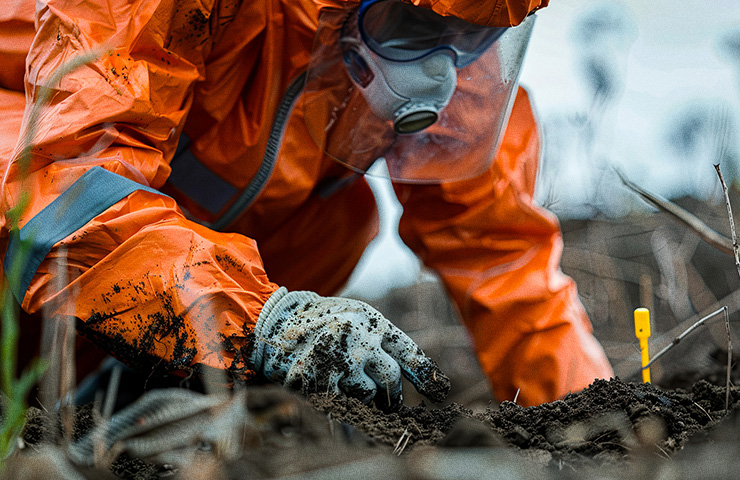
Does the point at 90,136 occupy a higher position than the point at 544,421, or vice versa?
the point at 90,136

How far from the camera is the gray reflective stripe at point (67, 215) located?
1196 mm

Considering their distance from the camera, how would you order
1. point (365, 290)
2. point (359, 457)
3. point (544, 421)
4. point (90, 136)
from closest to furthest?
point (359, 457) → point (544, 421) → point (90, 136) → point (365, 290)

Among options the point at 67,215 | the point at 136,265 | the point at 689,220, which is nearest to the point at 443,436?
the point at 689,220

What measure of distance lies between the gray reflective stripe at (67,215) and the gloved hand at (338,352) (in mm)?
395

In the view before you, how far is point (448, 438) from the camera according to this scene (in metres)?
0.61

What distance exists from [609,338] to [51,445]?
159 inches

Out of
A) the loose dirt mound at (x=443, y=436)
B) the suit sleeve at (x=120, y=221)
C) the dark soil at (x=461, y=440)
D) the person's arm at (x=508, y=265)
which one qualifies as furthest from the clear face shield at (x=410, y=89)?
the loose dirt mound at (x=443, y=436)

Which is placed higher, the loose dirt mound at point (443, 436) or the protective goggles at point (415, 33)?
the protective goggles at point (415, 33)

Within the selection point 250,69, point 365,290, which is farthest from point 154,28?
point 365,290

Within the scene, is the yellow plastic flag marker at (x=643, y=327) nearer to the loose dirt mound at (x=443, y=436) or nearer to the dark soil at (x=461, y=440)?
the dark soil at (x=461, y=440)

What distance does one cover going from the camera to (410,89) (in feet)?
6.19

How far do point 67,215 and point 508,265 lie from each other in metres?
1.55

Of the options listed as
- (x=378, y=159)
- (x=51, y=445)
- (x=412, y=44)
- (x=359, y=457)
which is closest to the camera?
(x=359, y=457)

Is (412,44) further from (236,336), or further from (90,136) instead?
(236,336)
